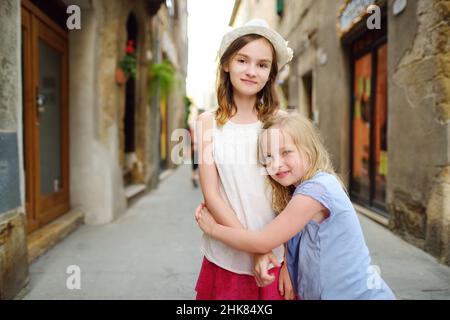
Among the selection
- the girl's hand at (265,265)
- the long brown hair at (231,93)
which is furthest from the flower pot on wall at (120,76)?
the girl's hand at (265,265)

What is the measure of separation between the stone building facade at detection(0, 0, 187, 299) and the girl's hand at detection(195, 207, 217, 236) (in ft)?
5.13

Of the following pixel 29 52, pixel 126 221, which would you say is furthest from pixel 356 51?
pixel 29 52

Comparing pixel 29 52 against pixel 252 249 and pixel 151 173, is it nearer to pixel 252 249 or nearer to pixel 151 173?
pixel 252 249

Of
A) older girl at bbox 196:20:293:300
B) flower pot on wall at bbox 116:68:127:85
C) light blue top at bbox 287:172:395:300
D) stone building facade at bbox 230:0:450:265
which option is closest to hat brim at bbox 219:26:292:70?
older girl at bbox 196:20:293:300

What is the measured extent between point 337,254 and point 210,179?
47cm

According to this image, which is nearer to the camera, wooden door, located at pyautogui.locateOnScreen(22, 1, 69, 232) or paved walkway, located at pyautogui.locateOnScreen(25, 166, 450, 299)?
paved walkway, located at pyautogui.locateOnScreen(25, 166, 450, 299)

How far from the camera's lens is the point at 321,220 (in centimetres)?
128

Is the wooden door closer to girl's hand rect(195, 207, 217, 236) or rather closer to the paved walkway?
the paved walkway

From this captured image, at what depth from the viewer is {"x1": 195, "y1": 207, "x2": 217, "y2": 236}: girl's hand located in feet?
4.52

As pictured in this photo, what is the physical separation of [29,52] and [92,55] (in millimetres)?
986

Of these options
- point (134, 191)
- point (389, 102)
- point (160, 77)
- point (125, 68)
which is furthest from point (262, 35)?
point (160, 77)

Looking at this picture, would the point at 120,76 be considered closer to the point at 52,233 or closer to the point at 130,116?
the point at 130,116

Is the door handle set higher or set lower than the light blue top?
higher

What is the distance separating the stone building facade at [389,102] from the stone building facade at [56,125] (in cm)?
255
